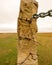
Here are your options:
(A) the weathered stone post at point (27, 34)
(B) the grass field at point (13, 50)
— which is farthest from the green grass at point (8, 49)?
(A) the weathered stone post at point (27, 34)

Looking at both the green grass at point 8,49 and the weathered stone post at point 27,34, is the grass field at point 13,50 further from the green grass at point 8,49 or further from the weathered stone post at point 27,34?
the weathered stone post at point 27,34

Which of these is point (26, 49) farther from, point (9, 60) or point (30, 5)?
point (9, 60)

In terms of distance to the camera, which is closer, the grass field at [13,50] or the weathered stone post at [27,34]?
the weathered stone post at [27,34]

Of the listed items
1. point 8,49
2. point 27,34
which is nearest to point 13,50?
point 8,49

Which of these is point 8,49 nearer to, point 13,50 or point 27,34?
point 13,50

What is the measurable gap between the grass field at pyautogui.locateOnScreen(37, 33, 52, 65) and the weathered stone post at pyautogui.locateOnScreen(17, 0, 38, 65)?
0.57 m

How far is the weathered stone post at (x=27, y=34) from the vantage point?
3109mm

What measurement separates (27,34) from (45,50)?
1015 millimetres

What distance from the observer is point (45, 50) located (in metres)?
4.10

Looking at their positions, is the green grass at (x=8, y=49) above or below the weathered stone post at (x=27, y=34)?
below

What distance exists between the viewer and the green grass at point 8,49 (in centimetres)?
392

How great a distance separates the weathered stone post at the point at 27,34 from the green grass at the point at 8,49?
0.63 metres

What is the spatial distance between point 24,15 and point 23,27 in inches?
6.2

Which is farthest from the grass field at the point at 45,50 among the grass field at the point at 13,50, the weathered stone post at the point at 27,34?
the weathered stone post at the point at 27,34
